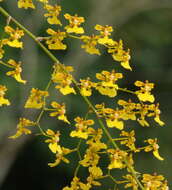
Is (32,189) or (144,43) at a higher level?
(144,43)

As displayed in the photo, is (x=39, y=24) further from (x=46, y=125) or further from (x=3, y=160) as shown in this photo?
(x=3, y=160)

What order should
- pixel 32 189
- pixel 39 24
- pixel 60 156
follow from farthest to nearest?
pixel 32 189 < pixel 39 24 < pixel 60 156

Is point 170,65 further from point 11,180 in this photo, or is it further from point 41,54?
point 11,180

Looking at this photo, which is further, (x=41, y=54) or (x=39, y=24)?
(x=41, y=54)

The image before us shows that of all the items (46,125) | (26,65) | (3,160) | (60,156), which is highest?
(26,65)

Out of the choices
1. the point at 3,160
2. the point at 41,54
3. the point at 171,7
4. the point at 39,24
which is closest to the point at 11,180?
the point at 3,160

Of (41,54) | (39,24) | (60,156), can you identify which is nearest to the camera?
(60,156)
